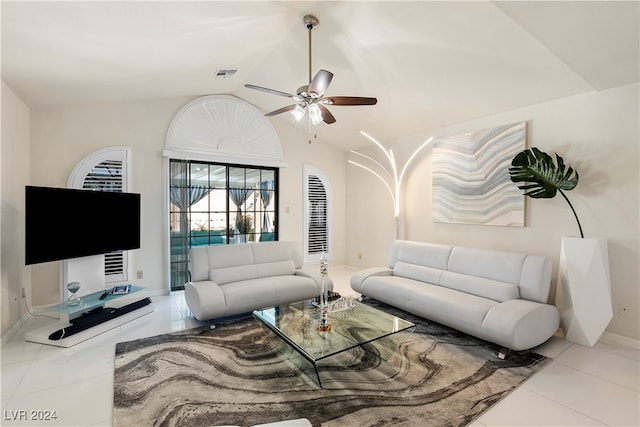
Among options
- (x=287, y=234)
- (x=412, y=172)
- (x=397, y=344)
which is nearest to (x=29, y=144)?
(x=287, y=234)

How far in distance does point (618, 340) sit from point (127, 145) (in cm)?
660

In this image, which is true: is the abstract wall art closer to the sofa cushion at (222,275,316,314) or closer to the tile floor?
the tile floor

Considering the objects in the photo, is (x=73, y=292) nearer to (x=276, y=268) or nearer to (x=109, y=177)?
(x=109, y=177)

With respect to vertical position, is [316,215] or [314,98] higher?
[314,98]

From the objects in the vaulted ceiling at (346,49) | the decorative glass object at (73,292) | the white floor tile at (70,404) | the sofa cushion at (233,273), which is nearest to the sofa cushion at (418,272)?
the sofa cushion at (233,273)

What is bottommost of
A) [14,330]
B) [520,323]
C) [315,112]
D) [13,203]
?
[14,330]

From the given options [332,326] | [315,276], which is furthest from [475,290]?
[315,276]

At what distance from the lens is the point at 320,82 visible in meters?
2.61

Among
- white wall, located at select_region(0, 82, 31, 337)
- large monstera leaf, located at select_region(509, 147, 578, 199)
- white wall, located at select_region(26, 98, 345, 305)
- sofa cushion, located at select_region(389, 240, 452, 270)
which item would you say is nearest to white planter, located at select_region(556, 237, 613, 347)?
large monstera leaf, located at select_region(509, 147, 578, 199)

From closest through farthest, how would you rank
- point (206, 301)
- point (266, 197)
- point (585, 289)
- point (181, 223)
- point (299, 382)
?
point (299, 382) < point (585, 289) < point (206, 301) < point (181, 223) < point (266, 197)

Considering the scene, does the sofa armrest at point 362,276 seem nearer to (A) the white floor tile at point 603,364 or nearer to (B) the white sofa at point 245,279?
(B) the white sofa at point 245,279

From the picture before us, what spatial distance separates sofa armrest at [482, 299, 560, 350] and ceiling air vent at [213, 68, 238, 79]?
14.1 feet

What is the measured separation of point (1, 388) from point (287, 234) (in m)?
4.25

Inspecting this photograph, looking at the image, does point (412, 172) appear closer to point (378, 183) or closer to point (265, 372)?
point (378, 183)
